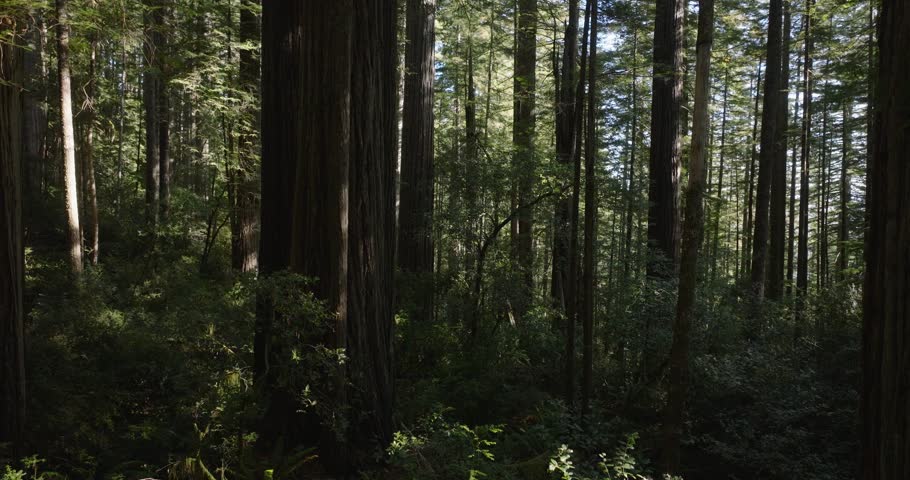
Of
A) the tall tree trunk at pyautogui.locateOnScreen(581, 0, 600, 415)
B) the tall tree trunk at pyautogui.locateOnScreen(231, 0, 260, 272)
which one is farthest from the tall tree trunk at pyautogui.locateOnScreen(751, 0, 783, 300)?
the tall tree trunk at pyautogui.locateOnScreen(231, 0, 260, 272)

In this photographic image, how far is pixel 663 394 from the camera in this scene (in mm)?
8328

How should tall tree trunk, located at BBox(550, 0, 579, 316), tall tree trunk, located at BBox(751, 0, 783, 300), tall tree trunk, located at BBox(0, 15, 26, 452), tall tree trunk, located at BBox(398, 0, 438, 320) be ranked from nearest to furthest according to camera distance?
tall tree trunk, located at BBox(0, 15, 26, 452) < tall tree trunk, located at BBox(550, 0, 579, 316) < tall tree trunk, located at BBox(398, 0, 438, 320) < tall tree trunk, located at BBox(751, 0, 783, 300)

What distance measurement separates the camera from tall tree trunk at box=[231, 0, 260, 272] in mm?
10680

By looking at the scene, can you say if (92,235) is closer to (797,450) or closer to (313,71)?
(313,71)

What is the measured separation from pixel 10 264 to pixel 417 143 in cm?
705

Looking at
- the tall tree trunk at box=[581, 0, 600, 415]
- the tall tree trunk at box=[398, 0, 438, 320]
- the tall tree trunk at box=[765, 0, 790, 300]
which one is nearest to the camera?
the tall tree trunk at box=[581, 0, 600, 415]

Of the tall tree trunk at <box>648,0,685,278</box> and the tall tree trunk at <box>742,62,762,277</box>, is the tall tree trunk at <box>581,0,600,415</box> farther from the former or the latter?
the tall tree trunk at <box>742,62,762,277</box>

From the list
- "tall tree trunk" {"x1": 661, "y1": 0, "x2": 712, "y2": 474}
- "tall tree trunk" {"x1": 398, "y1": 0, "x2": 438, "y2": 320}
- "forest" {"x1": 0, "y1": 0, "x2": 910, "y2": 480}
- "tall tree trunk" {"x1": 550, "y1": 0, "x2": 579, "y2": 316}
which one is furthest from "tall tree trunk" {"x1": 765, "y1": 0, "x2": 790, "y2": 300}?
"tall tree trunk" {"x1": 661, "y1": 0, "x2": 712, "y2": 474}

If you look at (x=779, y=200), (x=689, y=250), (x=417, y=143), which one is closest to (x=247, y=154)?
(x=417, y=143)

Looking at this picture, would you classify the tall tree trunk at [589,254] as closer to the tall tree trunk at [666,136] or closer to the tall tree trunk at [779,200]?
the tall tree trunk at [666,136]

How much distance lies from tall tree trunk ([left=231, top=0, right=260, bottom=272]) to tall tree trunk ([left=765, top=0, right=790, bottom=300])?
42.3 feet

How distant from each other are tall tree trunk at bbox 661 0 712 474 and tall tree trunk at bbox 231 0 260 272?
804cm

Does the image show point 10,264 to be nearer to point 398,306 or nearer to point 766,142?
point 398,306

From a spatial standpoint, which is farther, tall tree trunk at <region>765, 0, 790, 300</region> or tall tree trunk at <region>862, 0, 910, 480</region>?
tall tree trunk at <region>765, 0, 790, 300</region>
